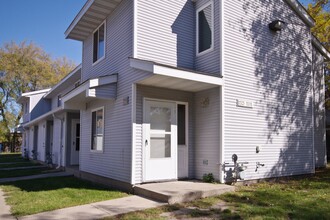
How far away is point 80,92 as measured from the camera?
918 centimetres

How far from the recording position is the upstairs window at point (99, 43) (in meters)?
10.7

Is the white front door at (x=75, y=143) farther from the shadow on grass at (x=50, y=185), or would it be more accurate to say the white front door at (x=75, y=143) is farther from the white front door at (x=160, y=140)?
the white front door at (x=160, y=140)

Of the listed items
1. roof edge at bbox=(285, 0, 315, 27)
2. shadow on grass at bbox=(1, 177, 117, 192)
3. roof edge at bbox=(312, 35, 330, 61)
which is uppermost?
roof edge at bbox=(285, 0, 315, 27)

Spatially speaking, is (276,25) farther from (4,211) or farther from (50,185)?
(4,211)

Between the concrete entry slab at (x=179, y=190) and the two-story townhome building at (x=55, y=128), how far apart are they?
17.5 ft

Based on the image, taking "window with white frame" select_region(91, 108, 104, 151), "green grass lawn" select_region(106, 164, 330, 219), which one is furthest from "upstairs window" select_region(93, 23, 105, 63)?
"green grass lawn" select_region(106, 164, 330, 219)

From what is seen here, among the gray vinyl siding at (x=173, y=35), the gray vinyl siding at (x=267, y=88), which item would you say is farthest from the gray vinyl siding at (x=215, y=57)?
the gray vinyl siding at (x=267, y=88)

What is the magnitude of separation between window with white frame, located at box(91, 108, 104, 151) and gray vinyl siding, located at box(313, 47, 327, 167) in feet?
29.7

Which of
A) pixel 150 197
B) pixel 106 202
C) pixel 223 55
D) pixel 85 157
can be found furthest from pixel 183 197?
pixel 85 157

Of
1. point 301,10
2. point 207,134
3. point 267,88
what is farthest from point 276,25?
point 207,134

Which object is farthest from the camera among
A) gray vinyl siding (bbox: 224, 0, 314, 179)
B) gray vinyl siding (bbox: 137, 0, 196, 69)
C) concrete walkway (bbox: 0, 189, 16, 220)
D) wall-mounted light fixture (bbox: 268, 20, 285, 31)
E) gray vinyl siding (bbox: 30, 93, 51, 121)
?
gray vinyl siding (bbox: 30, 93, 51, 121)

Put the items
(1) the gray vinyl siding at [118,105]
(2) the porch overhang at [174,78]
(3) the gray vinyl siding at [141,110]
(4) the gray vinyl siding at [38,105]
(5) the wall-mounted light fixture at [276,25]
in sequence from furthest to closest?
(4) the gray vinyl siding at [38,105] < (5) the wall-mounted light fixture at [276,25] < (1) the gray vinyl siding at [118,105] < (3) the gray vinyl siding at [141,110] < (2) the porch overhang at [174,78]

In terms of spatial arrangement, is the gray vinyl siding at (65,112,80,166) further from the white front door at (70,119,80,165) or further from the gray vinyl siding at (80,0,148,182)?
the gray vinyl siding at (80,0,148,182)

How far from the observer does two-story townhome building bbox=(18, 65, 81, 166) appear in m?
14.0
